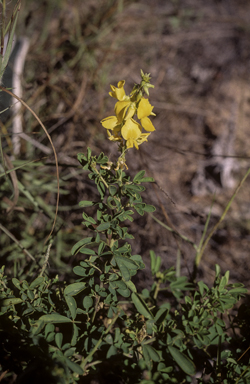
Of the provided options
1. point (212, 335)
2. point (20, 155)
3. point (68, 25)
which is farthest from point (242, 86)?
point (212, 335)

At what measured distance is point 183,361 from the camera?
711 mm

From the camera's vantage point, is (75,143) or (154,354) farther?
(75,143)

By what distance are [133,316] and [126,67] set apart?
2.29m

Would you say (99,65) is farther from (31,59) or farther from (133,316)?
(133,316)

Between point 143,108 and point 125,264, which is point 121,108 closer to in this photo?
point 143,108

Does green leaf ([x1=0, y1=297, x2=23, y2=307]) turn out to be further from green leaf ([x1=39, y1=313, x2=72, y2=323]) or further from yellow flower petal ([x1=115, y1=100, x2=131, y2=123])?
yellow flower petal ([x1=115, y1=100, x2=131, y2=123])

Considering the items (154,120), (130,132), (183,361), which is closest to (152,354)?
(183,361)

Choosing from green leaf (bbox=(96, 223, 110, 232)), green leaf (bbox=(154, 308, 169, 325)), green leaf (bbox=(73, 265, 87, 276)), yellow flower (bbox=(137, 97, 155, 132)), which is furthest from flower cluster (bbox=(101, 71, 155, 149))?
green leaf (bbox=(154, 308, 169, 325))

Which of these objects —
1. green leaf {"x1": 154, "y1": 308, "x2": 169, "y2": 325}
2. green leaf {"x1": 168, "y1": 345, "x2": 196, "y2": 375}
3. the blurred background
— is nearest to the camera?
green leaf {"x1": 168, "y1": 345, "x2": 196, "y2": 375}

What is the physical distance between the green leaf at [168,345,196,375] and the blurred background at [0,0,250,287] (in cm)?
43

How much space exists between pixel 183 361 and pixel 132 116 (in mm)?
681

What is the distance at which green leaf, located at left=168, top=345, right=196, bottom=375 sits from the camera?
688 millimetres

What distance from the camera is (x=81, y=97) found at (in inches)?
77.5

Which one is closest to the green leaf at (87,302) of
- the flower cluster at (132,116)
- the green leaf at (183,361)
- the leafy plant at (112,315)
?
the leafy plant at (112,315)
